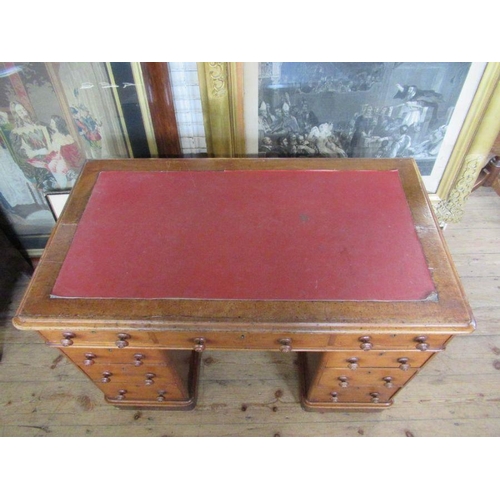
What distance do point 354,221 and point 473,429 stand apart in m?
1.19

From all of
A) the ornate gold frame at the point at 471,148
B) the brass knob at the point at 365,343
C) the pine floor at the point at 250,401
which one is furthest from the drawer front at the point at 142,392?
the ornate gold frame at the point at 471,148

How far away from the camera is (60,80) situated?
1.54m

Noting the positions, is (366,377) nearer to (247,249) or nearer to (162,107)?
(247,249)

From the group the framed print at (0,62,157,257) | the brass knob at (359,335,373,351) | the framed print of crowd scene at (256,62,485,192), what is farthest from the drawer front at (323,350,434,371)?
the framed print at (0,62,157,257)

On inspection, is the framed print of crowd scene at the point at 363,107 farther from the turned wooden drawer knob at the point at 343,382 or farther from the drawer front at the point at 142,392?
the drawer front at the point at 142,392

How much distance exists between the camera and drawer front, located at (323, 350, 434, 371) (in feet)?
4.30

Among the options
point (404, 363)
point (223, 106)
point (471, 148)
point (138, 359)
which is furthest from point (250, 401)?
point (471, 148)

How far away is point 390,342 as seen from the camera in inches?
48.1

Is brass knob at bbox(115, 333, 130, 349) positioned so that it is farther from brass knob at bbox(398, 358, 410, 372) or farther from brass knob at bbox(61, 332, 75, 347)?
brass knob at bbox(398, 358, 410, 372)

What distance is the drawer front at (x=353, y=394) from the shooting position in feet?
5.20

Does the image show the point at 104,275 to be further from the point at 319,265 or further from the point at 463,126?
the point at 463,126

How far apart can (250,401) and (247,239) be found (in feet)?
3.09

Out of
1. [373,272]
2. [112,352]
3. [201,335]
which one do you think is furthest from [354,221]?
[112,352]

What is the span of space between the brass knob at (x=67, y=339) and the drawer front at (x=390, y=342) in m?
0.84
